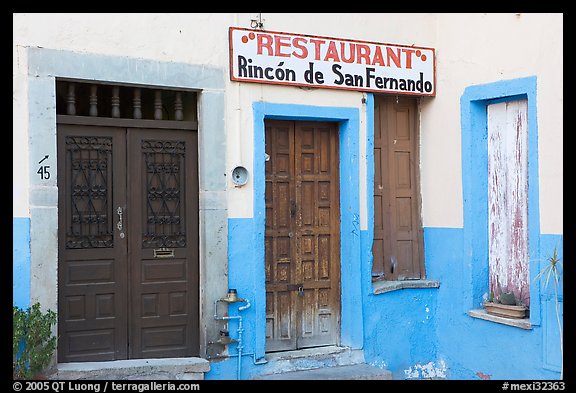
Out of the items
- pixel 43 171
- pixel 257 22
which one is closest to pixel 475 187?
pixel 257 22

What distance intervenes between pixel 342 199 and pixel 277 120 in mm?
1065

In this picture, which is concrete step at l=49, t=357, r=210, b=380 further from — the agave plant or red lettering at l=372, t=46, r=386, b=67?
red lettering at l=372, t=46, r=386, b=67

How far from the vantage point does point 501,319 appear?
274 inches

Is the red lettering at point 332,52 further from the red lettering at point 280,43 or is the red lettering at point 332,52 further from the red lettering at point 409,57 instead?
the red lettering at point 409,57

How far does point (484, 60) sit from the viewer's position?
23.9ft

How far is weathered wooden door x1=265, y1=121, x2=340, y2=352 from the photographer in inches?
285

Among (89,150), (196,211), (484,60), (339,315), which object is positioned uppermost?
(484,60)

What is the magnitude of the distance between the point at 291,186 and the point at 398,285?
1534 mm

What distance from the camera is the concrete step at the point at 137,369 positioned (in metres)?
6.05

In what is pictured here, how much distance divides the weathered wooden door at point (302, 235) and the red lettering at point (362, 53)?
0.74 m

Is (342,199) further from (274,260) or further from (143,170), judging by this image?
(143,170)

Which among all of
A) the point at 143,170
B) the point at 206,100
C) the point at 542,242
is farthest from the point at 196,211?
the point at 542,242

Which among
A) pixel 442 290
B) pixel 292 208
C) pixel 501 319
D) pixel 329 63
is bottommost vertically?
pixel 501 319

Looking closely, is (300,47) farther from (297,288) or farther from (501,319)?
(501,319)
